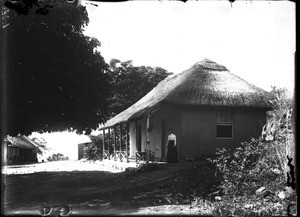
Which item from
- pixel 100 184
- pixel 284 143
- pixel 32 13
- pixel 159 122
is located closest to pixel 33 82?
pixel 32 13

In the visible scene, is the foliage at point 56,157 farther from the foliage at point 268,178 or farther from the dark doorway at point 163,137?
the foliage at point 268,178

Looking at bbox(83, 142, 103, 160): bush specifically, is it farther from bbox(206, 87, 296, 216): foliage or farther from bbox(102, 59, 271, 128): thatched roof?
bbox(206, 87, 296, 216): foliage

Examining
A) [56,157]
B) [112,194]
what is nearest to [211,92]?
[112,194]

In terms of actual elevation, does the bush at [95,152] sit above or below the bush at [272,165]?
below

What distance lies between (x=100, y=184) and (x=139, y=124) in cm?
1181

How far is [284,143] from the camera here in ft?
28.9

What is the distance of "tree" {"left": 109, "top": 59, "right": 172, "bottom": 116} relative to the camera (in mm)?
38938

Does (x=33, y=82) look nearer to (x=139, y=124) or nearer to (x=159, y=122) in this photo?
(x=159, y=122)

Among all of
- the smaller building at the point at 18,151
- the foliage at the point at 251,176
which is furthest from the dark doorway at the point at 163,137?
the smaller building at the point at 18,151

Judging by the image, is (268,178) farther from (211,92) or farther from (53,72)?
(53,72)

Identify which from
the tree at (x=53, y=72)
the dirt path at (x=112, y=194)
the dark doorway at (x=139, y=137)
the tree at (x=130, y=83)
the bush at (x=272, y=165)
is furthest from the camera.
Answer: the tree at (x=130, y=83)

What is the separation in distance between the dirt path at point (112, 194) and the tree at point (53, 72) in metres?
4.01

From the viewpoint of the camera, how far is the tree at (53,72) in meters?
15.8

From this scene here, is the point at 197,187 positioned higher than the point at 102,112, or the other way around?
the point at 102,112
